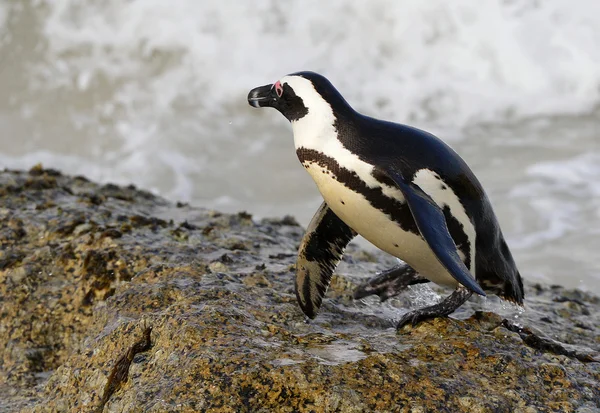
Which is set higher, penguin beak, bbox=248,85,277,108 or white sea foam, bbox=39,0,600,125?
white sea foam, bbox=39,0,600,125

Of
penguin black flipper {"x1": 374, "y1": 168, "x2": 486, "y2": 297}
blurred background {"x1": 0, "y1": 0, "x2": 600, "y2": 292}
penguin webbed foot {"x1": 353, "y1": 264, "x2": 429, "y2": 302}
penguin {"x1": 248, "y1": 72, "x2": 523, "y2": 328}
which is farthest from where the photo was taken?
blurred background {"x1": 0, "y1": 0, "x2": 600, "y2": 292}

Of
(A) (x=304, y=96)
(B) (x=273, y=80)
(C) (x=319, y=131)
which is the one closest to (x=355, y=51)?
(B) (x=273, y=80)

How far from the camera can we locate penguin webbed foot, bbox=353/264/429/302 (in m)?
3.62

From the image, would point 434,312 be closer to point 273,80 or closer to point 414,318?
point 414,318

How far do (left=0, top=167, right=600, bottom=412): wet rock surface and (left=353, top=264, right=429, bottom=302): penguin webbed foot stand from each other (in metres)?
0.08

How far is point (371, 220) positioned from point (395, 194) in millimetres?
156

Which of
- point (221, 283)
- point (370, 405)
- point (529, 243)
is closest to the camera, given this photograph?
point (370, 405)

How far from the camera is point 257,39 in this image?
14.0 meters

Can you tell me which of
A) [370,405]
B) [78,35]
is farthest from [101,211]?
[78,35]

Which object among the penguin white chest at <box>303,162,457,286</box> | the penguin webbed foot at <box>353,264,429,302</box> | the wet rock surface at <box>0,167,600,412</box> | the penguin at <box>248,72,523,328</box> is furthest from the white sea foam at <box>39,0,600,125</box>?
the penguin white chest at <box>303,162,457,286</box>

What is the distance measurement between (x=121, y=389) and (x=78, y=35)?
39.4ft

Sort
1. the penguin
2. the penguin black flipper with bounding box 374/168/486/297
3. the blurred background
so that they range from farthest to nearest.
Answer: the blurred background < the penguin < the penguin black flipper with bounding box 374/168/486/297

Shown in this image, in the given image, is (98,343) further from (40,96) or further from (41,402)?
(40,96)

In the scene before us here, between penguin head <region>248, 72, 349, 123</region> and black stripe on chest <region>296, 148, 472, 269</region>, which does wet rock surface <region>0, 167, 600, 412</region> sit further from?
penguin head <region>248, 72, 349, 123</region>
